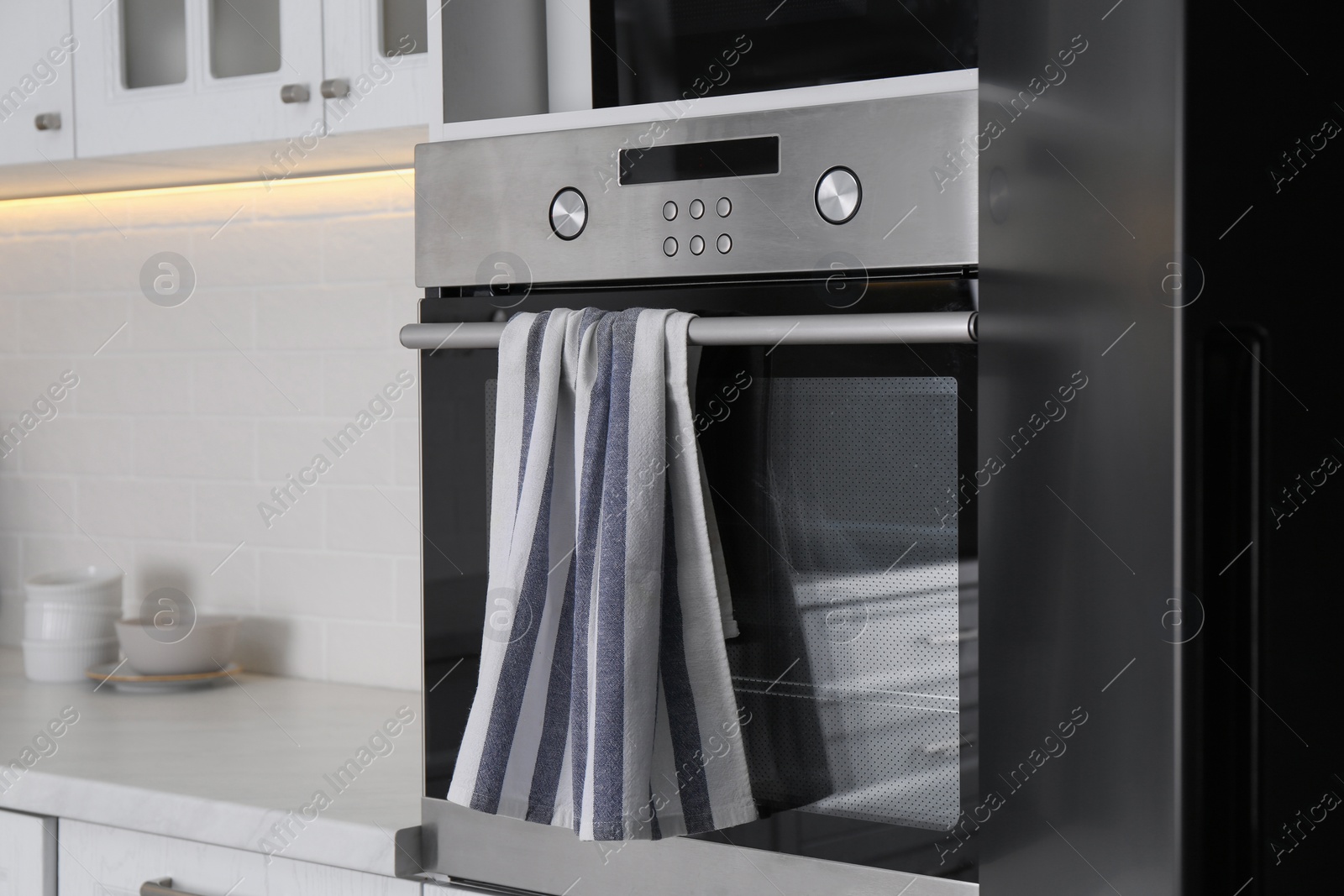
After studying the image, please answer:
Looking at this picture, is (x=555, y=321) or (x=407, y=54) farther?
(x=407, y=54)

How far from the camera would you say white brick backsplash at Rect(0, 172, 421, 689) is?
5.82 feet

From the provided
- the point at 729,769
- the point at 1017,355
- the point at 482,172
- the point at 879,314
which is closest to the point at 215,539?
the point at 482,172

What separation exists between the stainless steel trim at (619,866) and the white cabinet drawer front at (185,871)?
0.06 m

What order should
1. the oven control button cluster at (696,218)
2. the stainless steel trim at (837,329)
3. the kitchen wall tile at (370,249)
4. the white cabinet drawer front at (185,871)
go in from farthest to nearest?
the kitchen wall tile at (370,249) → the white cabinet drawer front at (185,871) → the oven control button cluster at (696,218) → the stainless steel trim at (837,329)

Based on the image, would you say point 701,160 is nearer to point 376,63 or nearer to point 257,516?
point 376,63

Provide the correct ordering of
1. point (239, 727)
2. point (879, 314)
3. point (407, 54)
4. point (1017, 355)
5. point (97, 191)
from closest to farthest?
1. point (1017, 355)
2. point (879, 314)
3. point (407, 54)
4. point (239, 727)
5. point (97, 191)

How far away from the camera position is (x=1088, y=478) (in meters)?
0.71

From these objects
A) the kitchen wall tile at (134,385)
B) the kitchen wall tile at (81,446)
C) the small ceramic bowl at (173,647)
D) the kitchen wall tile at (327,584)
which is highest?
the kitchen wall tile at (134,385)

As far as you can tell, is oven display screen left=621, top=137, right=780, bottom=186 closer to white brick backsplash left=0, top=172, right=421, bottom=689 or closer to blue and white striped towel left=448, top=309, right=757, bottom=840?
blue and white striped towel left=448, top=309, right=757, bottom=840

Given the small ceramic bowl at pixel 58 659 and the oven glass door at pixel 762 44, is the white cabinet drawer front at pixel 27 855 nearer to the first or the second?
the small ceramic bowl at pixel 58 659

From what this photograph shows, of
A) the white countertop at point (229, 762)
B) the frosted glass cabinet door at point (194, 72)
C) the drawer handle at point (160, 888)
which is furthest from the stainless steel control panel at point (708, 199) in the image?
the drawer handle at point (160, 888)

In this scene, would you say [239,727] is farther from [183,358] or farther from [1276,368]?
[1276,368]

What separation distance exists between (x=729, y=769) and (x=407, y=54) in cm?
81

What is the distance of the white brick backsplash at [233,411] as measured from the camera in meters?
1.78
